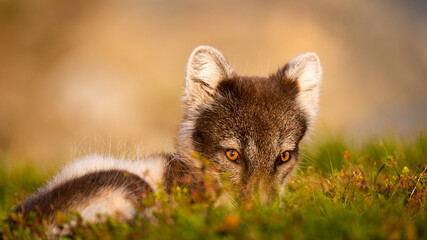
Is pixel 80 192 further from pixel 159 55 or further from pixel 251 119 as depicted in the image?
pixel 159 55

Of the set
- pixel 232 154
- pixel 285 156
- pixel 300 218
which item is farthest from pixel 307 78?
pixel 300 218

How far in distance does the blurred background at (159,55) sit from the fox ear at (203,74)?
21.0ft

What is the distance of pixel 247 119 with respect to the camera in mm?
3910

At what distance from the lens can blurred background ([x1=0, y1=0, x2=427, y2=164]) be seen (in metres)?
11.0

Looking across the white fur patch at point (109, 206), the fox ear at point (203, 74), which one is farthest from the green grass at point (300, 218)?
the fox ear at point (203, 74)

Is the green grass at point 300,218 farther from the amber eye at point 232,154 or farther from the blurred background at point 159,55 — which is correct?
the blurred background at point 159,55

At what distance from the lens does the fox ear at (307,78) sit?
4480 mm

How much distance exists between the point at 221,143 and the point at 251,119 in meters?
0.35

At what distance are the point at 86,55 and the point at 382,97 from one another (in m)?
7.79

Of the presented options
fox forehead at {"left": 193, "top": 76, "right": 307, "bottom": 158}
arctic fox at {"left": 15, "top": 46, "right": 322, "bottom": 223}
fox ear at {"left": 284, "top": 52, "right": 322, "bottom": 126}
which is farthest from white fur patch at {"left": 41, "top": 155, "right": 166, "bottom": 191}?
fox ear at {"left": 284, "top": 52, "right": 322, "bottom": 126}

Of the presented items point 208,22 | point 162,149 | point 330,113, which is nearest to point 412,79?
point 330,113

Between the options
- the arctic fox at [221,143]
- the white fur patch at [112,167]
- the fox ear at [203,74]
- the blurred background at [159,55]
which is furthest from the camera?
the blurred background at [159,55]

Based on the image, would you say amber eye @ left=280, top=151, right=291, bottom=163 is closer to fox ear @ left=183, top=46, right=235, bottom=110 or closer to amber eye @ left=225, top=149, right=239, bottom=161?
amber eye @ left=225, top=149, right=239, bottom=161

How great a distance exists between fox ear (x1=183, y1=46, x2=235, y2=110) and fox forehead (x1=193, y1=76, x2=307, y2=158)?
88mm
